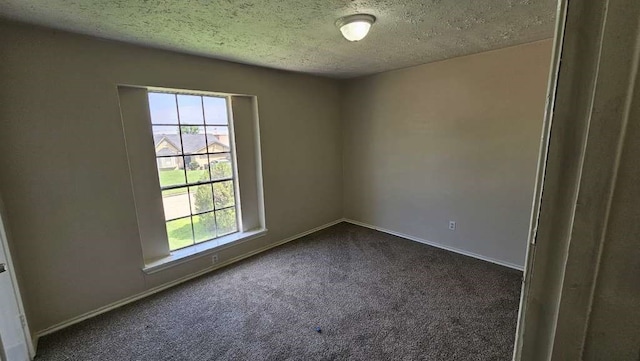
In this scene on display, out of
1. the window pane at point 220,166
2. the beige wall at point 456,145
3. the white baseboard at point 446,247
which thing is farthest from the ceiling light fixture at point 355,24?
Result: the white baseboard at point 446,247

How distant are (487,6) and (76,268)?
377 centimetres

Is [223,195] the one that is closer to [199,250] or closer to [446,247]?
[199,250]

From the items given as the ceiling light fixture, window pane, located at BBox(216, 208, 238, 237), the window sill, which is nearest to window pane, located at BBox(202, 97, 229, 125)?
window pane, located at BBox(216, 208, 238, 237)

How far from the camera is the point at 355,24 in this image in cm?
196

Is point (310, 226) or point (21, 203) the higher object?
point (21, 203)

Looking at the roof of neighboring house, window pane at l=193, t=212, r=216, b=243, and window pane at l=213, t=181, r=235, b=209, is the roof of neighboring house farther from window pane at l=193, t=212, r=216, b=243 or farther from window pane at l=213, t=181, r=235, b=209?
window pane at l=193, t=212, r=216, b=243

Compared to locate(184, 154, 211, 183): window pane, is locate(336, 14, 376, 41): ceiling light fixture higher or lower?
higher

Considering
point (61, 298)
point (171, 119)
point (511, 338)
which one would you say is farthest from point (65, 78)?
point (511, 338)

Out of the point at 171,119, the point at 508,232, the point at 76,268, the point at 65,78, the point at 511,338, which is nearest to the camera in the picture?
the point at 511,338

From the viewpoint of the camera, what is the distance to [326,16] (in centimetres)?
194

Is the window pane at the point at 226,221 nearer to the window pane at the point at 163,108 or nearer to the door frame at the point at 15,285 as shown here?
the window pane at the point at 163,108

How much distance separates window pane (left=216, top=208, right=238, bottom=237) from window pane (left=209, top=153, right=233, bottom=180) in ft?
1.46

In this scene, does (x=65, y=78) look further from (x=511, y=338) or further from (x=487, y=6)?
(x=511, y=338)

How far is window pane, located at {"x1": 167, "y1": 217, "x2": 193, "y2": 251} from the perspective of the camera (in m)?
2.98
